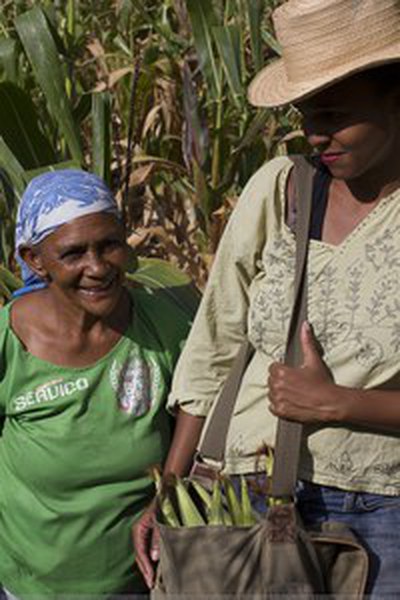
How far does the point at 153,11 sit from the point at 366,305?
4043mm

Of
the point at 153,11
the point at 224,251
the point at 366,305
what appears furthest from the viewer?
the point at 153,11

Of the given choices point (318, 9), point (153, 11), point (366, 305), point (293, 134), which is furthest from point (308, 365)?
point (153, 11)

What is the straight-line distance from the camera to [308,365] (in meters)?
2.29

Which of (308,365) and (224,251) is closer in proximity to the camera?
(308,365)

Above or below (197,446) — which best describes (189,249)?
below

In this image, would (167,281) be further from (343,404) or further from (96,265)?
(343,404)

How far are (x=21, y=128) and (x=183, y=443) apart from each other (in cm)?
159

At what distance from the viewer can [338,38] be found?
2330 mm

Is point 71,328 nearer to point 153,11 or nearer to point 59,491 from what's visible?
point 59,491

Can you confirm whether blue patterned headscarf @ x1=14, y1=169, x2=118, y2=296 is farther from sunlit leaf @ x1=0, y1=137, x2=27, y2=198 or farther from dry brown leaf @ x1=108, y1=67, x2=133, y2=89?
dry brown leaf @ x1=108, y1=67, x2=133, y2=89

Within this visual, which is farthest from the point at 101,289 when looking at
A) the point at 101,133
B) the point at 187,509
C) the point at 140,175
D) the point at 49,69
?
the point at 140,175

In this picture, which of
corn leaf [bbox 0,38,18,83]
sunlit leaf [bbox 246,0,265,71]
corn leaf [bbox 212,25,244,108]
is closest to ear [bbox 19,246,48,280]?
corn leaf [bbox 0,38,18,83]

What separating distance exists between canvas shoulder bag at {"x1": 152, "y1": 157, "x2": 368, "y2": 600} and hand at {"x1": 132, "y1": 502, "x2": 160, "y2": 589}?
0.67ft

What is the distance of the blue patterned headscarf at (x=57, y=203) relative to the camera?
9.44 ft
